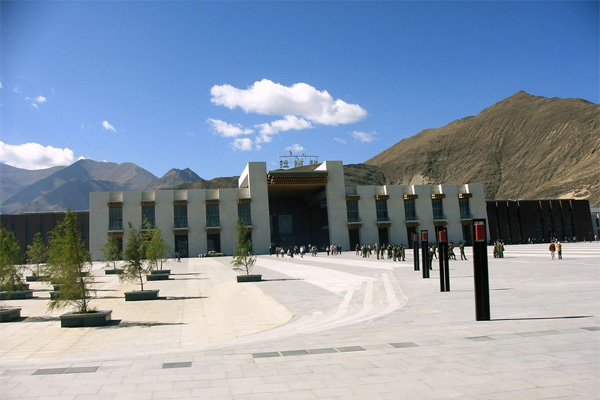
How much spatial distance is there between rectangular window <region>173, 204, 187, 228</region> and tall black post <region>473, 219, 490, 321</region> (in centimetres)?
6378

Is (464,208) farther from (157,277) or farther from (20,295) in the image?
(20,295)

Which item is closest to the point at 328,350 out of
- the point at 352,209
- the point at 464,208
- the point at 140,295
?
the point at 140,295

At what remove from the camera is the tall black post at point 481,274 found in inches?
434

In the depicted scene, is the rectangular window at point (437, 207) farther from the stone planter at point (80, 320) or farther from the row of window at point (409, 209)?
the stone planter at point (80, 320)

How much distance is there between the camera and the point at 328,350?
862 centimetres

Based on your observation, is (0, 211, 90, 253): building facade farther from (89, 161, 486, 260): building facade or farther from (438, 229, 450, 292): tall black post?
(438, 229, 450, 292): tall black post

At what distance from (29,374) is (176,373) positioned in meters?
2.40

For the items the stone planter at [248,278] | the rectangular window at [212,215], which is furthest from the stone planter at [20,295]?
the rectangular window at [212,215]

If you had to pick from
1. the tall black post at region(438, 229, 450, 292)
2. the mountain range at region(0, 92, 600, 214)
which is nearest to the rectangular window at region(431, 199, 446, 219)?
the mountain range at region(0, 92, 600, 214)

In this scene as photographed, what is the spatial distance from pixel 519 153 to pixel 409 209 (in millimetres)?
93760

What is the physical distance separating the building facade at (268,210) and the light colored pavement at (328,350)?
5459 centimetres

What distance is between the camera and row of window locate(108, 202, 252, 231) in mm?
71250

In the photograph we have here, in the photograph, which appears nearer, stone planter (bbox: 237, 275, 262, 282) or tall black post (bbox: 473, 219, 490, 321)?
tall black post (bbox: 473, 219, 490, 321)

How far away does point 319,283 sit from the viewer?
23.7 m
